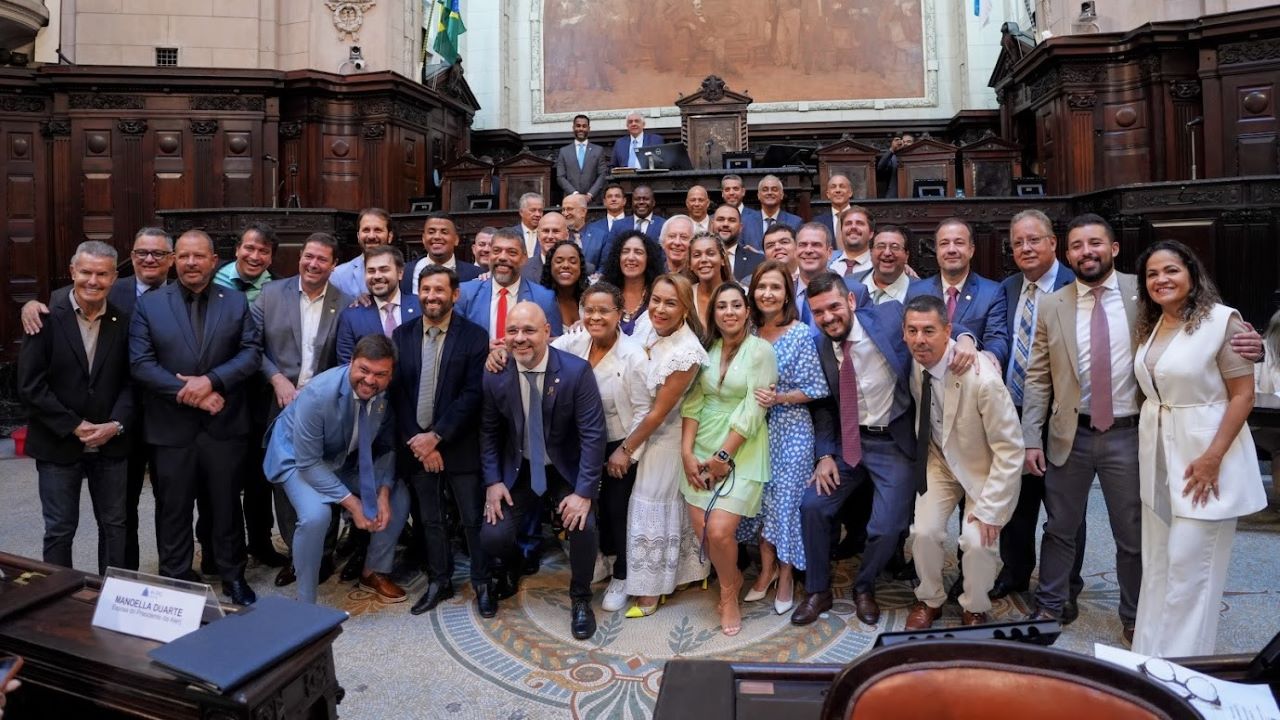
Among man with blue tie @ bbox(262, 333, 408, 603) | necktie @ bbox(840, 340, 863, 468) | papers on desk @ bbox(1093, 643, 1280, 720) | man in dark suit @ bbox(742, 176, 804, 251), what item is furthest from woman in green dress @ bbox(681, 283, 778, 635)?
papers on desk @ bbox(1093, 643, 1280, 720)

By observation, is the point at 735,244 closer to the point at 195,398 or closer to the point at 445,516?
the point at 445,516

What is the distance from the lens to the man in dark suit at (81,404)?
128 inches

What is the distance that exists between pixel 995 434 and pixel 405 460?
9.13 ft

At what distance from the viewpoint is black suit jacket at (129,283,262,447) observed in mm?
3449

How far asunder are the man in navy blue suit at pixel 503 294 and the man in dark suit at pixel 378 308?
33 cm

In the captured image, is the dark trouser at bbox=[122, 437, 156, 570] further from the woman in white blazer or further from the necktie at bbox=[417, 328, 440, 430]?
the woman in white blazer

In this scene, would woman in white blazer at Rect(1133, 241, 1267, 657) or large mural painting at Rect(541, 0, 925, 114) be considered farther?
large mural painting at Rect(541, 0, 925, 114)

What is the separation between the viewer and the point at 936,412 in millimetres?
3277

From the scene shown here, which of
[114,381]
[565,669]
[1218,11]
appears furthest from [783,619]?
[1218,11]

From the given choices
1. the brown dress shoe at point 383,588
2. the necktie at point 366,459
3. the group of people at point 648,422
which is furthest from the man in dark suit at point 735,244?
the brown dress shoe at point 383,588

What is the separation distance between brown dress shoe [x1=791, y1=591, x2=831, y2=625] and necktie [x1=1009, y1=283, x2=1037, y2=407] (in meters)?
1.30

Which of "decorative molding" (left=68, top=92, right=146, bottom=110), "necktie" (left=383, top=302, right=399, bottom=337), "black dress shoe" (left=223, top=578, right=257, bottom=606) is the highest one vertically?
"decorative molding" (left=68, top=92, right=146, bottom=110)

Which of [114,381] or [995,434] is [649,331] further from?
[114,381]

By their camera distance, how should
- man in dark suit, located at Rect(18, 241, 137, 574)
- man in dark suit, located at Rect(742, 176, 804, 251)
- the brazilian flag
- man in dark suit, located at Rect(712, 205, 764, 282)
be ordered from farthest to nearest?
the brazilian flag < man in dark suit, located at Rect(742, 176, 804, 251) < man in dark suit, located at Rect(712, 205, 764, 282) < man in dark suit, located at Rect(18, 241, 137, 574)
